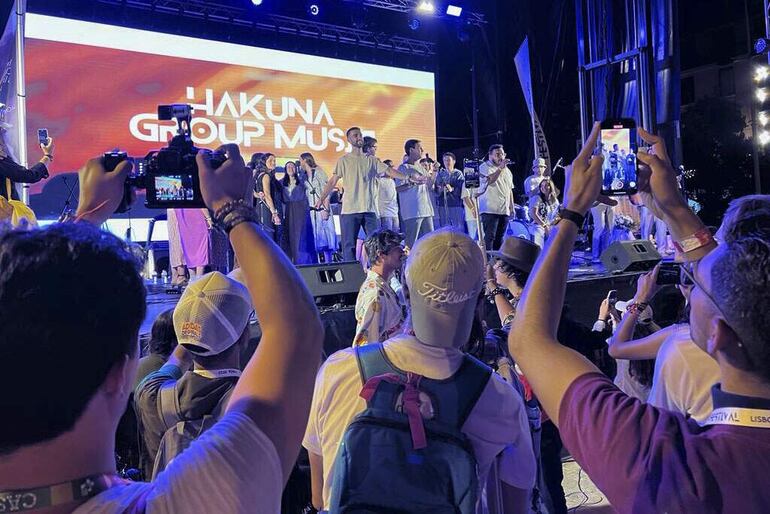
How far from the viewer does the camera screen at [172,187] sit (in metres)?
1.27

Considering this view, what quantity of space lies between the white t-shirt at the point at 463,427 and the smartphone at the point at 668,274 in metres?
1.04

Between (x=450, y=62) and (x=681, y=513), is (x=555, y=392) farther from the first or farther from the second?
(x=450, y=62)

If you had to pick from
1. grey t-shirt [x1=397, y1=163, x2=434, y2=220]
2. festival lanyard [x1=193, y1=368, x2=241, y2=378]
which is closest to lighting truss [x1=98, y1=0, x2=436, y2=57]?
grey t-shirt [x1=397, y1=163, x2=434, y2=220]

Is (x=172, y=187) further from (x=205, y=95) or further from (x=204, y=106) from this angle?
(x=205, y=95)

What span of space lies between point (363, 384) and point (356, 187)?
691cm

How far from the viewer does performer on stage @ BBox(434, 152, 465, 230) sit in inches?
380

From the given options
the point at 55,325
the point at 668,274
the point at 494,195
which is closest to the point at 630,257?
the point at 494,195

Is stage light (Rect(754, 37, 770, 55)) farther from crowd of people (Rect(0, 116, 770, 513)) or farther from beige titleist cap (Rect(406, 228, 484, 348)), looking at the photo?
beige titleist cap (Rect(406, 228, 484, 348))

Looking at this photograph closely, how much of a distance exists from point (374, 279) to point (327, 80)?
29.7ft

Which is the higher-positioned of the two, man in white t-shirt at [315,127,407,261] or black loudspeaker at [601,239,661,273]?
man in white t-shirt at [315,127,407,261]

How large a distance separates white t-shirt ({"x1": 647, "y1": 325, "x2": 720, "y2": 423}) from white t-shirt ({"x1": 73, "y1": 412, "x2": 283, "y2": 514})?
4.06 ft

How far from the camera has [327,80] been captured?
1187 cm

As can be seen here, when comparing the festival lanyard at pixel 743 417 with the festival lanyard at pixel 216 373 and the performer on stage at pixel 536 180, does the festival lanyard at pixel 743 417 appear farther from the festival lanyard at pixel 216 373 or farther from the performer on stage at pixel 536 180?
the performer on stage at pixel 536 180

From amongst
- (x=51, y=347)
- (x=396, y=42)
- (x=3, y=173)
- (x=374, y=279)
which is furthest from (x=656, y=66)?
(x=51, y=347)
